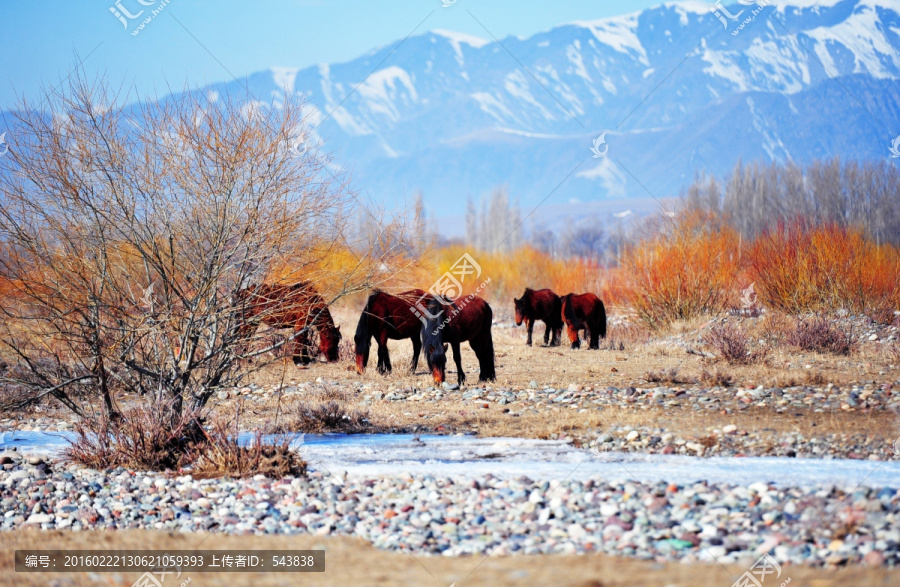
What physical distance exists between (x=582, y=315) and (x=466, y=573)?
17.0 m

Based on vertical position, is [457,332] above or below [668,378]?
A: above

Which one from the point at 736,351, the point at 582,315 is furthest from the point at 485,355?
the point at 582,315

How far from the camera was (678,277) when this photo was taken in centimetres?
2536

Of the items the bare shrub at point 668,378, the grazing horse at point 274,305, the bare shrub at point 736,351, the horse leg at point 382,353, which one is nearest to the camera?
the grazing horse at point 274,305

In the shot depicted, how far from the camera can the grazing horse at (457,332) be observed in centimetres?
1448

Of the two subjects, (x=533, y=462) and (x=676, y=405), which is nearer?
(x=533, y=462)

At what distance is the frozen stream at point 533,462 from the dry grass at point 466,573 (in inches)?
66.7

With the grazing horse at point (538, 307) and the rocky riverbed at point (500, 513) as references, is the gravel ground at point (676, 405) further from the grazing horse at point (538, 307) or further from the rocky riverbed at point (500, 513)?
the grazing horse at point (538, 307)

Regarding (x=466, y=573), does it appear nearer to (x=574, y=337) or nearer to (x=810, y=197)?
(x=574, y=337)

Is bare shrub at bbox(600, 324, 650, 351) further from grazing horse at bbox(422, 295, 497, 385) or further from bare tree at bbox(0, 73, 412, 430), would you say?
bare tree at bbox(0, 73, 412, 430)

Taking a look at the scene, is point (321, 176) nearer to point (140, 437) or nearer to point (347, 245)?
point (347, 245)

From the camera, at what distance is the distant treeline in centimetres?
4562

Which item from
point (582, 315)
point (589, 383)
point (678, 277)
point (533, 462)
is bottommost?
point (533, 462)

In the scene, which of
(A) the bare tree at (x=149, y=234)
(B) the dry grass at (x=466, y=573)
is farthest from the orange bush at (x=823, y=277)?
(B) the dry grass at (x=466, y=573)
